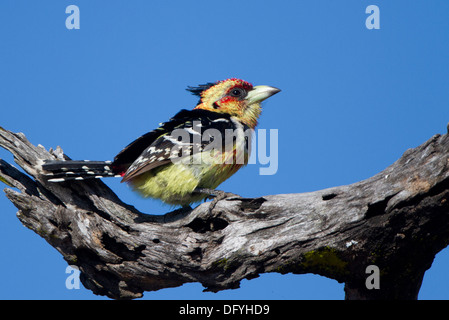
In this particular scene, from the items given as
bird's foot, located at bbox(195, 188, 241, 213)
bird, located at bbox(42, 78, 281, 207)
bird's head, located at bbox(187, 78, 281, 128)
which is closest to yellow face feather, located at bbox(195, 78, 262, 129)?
bird's head, located at bbox(187, 78, 281, 128)

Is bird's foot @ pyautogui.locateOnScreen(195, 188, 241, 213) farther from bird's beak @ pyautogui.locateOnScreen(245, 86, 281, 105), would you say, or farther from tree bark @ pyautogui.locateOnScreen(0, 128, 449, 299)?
bird's beak @ pyautogui.locateOnScreen(245, 86, 281, 105)

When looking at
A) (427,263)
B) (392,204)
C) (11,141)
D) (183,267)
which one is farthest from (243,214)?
(11,141)

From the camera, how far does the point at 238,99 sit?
21.7ft

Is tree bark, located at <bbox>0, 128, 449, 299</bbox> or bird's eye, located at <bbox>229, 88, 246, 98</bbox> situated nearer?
tree bark, located at <bbox>0, 128, 449, 299</bbox>

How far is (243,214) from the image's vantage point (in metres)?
5.00

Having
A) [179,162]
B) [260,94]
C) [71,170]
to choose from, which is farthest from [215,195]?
[260,94]

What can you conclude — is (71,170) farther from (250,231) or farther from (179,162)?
(250,231)

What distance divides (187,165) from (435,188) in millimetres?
2559

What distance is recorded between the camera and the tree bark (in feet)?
14.2

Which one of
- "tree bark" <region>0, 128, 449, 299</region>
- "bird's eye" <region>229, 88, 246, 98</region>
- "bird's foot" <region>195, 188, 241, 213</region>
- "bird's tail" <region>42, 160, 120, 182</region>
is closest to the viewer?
"tree bark" <region>0, 128, 449, 299</region>

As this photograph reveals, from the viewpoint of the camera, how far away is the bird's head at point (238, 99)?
654 cm

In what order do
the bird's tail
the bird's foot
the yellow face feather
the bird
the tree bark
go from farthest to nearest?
the yellow face feather, the bird, the bird's tail, the bird's foot, the tree bark

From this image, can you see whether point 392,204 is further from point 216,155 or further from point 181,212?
point 181,212

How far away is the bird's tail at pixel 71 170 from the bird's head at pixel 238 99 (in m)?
1.87
